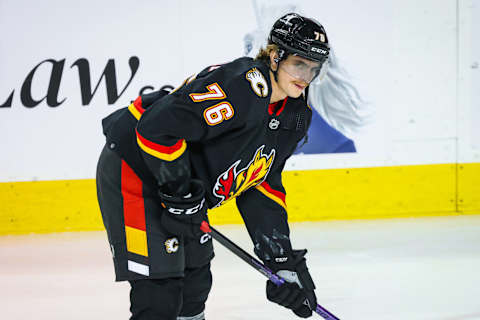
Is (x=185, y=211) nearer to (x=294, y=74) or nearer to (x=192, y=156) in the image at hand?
(x=192, y=156)

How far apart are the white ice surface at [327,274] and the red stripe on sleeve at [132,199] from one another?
89 centimetres

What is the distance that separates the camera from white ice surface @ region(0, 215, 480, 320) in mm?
2266

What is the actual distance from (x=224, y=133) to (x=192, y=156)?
0.36 ft

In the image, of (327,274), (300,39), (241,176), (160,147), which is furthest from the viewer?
(327,274)

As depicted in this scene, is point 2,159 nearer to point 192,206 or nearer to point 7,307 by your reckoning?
point 7,307

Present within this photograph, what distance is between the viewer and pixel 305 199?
3877 mm

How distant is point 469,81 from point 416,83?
0.37 meters

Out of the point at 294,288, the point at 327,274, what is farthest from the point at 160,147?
the point at 327,274

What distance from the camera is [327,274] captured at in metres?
2.70

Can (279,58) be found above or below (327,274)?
above

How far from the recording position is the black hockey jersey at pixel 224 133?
1.33 m

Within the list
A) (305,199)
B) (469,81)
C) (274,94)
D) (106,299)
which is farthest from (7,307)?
(469,81)

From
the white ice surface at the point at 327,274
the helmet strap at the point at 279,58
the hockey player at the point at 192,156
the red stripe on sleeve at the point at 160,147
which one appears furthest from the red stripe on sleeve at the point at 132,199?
the white ice surface at the point at 327,274

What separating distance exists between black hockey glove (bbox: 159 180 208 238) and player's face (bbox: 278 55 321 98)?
328 mm
